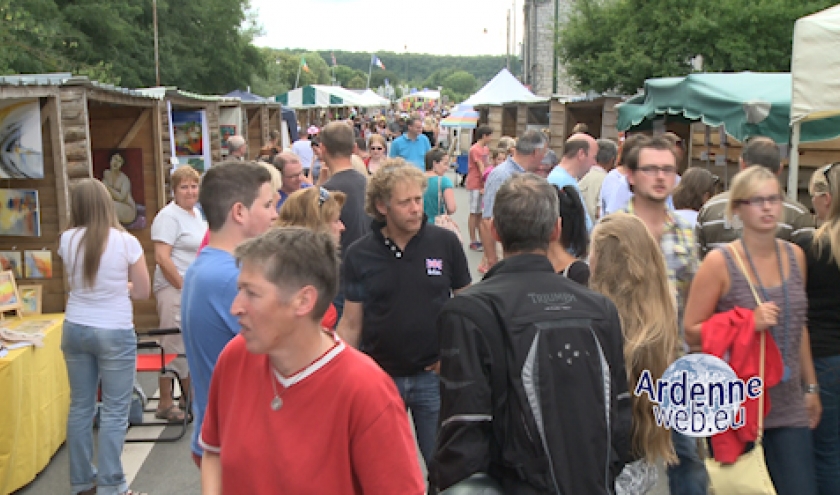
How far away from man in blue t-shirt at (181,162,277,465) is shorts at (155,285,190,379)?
3576 millimetres

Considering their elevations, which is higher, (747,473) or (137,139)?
(137,139)

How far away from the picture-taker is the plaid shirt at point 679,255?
4.43 m

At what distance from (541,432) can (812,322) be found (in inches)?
86.5

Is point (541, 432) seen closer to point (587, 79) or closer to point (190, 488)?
point (190, 488)

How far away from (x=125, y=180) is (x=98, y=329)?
5.00 m

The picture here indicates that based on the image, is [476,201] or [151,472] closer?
[151,472]

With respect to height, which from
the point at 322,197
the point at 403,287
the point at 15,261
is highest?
the point at 322,197

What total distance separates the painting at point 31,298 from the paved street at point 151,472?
1.23 metres

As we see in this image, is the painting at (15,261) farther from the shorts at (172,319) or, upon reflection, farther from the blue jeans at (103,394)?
the blue jeans at (103,394)

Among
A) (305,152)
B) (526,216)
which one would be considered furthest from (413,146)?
(526,216)

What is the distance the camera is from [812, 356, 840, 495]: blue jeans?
4039 mm

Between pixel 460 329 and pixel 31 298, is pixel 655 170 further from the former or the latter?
pixel 31 298

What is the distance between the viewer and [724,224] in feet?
16.3

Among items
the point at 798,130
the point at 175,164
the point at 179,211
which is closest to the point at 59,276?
the point at 179,211
